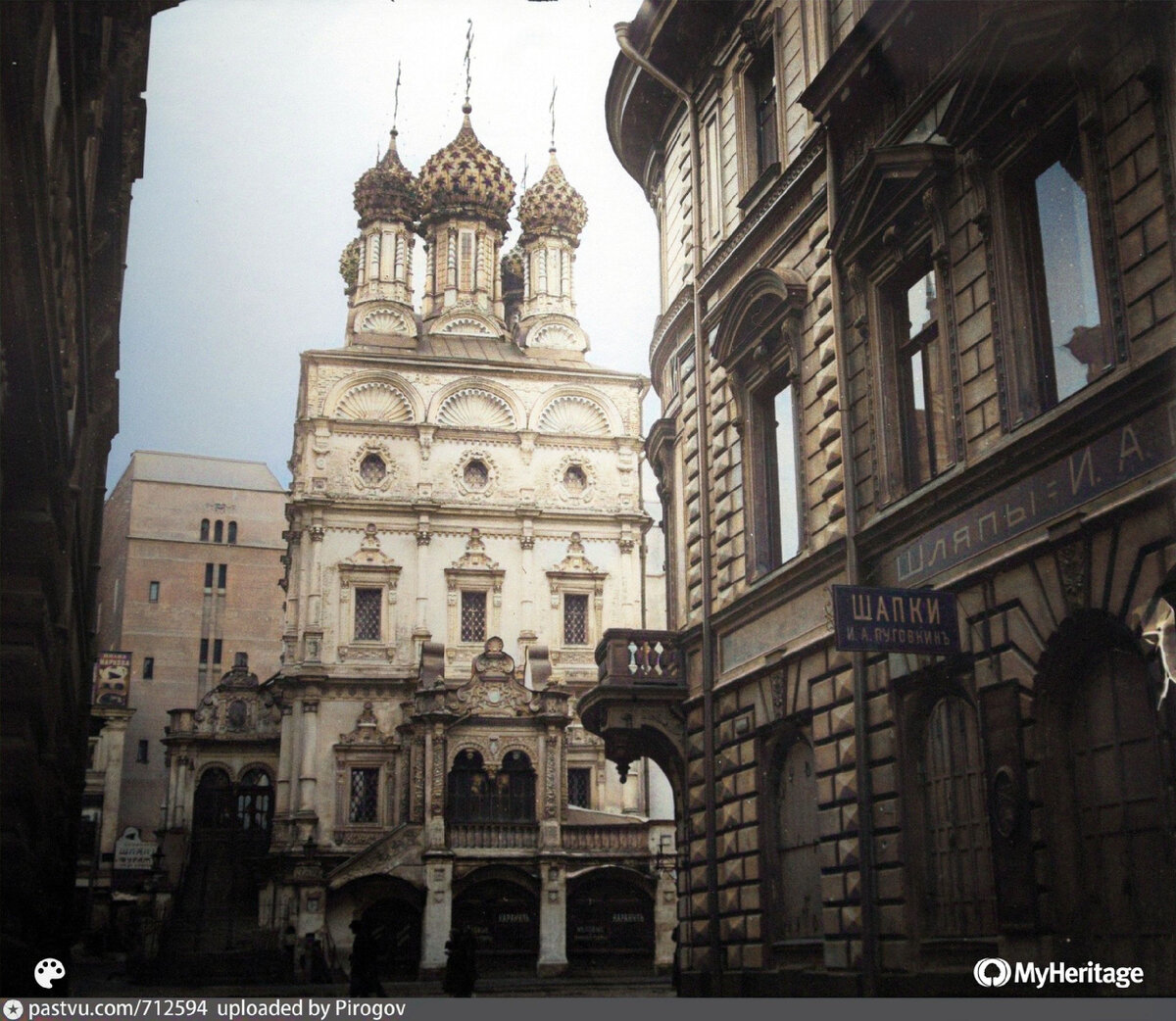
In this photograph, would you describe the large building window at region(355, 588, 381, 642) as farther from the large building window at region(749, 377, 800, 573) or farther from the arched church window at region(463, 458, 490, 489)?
the large building window at region(749, 377, 800, 573)

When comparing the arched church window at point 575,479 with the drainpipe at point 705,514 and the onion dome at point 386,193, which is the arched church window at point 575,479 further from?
the drainpipe at point 705,514

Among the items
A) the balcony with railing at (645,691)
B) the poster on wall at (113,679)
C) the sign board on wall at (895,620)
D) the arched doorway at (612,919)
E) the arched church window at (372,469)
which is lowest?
the arched doorway at (612,919)

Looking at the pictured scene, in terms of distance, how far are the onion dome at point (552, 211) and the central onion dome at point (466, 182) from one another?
0.92m

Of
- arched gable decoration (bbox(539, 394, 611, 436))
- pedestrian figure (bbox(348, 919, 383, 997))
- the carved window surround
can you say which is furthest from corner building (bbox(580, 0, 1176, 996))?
arched gable decoration (bbox(539, 394, 611, 436))

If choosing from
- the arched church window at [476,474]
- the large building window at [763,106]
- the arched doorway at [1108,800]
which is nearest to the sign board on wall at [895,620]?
the arched doorway at [1108,800]

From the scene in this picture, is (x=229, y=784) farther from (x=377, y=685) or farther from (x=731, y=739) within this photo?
(x=731, y=739)

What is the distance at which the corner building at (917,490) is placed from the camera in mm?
8883

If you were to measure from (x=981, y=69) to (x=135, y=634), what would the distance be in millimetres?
40905

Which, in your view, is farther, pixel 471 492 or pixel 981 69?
pixel 471 492

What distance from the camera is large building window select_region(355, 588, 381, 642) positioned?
39.6m

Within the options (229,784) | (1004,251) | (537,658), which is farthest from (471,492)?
(1004,251)

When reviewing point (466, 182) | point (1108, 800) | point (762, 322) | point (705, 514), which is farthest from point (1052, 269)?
point (466, 182)
